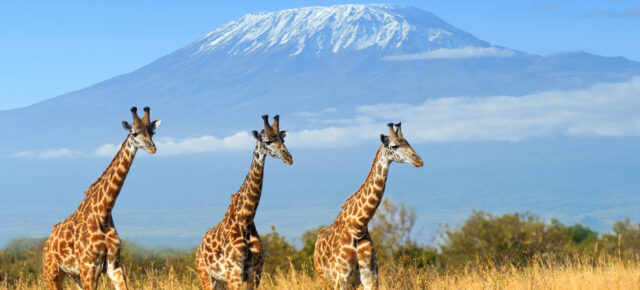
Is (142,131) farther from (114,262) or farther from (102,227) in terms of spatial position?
(114,262)

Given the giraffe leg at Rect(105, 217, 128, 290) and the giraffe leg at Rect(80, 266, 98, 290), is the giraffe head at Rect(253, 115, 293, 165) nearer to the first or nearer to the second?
the giraffe leg at Rect(105, 217, 128, 290)

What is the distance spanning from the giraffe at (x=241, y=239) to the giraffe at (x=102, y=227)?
136 centimetres

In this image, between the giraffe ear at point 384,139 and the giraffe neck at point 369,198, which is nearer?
the giraffe ear at point 384,139

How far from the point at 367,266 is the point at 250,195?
2.05 meters

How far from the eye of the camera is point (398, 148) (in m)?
11.3

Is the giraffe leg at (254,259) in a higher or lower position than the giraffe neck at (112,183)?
lower

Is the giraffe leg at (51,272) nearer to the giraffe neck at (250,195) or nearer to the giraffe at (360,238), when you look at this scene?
the giraffe neck at (250,195)

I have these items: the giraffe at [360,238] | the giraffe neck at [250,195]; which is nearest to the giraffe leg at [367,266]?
the giraffe at [360,238]

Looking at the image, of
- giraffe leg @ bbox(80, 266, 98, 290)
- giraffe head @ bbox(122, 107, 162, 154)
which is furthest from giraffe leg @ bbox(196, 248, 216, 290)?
giraffe head @ bbox(122, 107, 162, 154)

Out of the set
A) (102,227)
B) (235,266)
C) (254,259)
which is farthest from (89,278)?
(254,259)

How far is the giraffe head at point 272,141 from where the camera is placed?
10.9 metres

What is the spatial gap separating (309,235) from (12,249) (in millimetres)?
9821

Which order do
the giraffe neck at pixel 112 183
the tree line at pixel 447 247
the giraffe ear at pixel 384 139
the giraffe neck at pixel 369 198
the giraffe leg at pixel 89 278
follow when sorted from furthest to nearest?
the tree line at pixel 447 247 → the giraffe neck at pixel 369 198 → the giraffe leg at pixel 89 278 → the giraffe neck at pixel 112 183 → the giraffe ear at pixel 384 139

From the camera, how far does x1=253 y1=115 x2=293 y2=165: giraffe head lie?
10.9 metres
